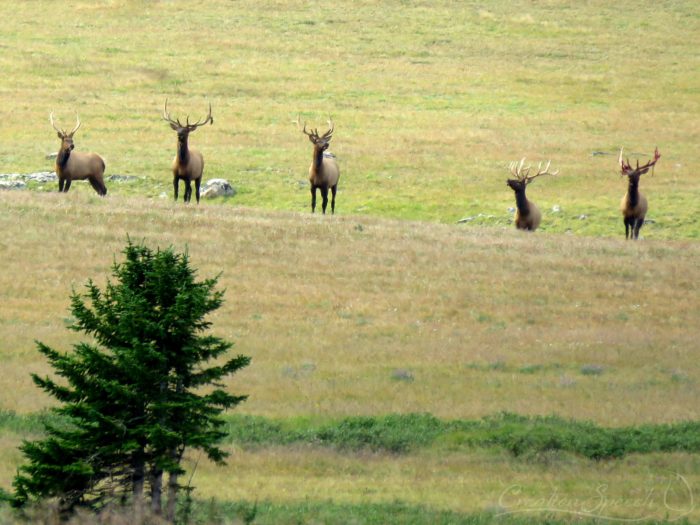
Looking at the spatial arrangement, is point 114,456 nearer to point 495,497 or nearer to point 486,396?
point 495,497

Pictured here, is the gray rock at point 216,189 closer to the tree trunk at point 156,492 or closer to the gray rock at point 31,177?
the gray rock at point 31,177

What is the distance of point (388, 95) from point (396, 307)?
36858 millimetres

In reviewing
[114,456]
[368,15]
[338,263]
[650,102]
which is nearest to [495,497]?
[114,456]

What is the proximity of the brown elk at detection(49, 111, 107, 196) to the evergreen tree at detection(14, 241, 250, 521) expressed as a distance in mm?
20978

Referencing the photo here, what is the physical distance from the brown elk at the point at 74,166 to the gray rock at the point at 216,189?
7.05 m

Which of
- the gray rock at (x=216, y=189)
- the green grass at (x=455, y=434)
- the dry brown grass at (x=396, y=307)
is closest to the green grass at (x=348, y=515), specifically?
the green grass at (x=455, y=434)

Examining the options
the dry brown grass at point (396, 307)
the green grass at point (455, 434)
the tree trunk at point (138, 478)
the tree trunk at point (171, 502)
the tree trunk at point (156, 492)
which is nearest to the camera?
the tree trunk at point (171, 502)

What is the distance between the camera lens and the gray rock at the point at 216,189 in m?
38.3

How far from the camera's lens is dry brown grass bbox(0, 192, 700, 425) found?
15.6 meters

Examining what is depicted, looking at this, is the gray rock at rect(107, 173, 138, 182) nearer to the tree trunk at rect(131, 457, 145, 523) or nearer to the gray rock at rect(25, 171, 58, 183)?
the gray rock at rect(25, 171, 58, 183)

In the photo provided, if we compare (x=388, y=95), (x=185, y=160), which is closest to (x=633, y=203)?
(x=185, y=160)

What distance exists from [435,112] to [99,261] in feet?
107

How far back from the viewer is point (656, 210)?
38156 mm

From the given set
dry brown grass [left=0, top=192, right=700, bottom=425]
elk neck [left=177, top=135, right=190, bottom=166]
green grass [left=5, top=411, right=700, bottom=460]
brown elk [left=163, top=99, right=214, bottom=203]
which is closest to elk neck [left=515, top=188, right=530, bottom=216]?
dry brown grass [left=0, top=192, right=700, bottom=425]
